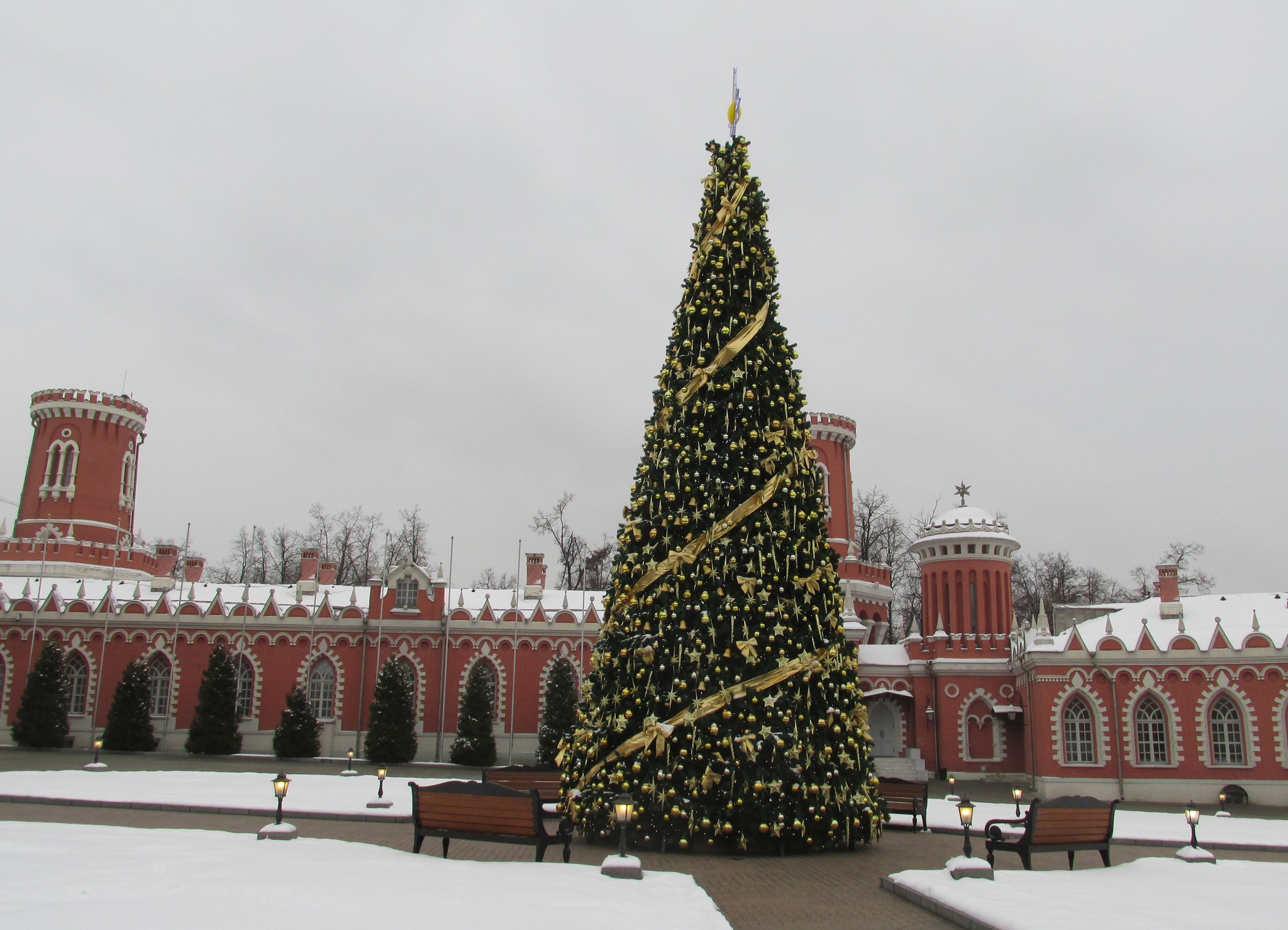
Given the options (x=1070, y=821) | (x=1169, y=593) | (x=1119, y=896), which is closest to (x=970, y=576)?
(x=1169, y=593)

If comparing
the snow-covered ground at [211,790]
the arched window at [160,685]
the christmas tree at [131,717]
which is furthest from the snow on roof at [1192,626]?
the arched window at [160,685]

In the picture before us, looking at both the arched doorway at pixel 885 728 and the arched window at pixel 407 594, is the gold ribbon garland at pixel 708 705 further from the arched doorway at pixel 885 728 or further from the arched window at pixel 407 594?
the arched window at pixel 407 594

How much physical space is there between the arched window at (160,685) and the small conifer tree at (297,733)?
17.7 feet

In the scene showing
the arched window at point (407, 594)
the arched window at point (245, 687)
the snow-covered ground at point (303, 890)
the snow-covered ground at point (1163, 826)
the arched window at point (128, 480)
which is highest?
the arched window at point (128, 480)

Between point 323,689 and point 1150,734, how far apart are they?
1078 inches

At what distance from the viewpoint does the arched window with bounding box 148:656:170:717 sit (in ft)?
121

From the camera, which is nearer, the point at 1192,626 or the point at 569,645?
the point at 1192,626

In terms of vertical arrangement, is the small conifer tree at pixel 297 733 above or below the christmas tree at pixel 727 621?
below

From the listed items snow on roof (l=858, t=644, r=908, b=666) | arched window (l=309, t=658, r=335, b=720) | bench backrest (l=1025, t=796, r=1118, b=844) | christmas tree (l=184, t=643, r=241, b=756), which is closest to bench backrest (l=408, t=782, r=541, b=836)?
bench backrest (l=1025, t=796, r=1118, b=844)

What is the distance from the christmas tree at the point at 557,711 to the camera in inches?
1310

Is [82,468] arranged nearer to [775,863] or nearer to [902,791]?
[902,791]

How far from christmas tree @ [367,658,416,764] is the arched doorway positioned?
15.5m

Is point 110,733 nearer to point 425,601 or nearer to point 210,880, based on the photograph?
point 425,601

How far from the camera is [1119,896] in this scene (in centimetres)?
912
